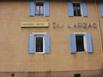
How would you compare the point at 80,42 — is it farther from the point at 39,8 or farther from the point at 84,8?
the point at 39,8

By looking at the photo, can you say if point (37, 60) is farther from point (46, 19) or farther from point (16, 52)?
point (46, 19)

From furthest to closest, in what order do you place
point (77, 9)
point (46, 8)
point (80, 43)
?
point (77, 9) → point (46, 8) → point (80, 43)

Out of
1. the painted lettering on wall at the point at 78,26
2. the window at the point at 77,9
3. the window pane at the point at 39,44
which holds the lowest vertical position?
the window pane at the point at 39,44

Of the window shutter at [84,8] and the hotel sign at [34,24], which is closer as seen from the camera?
the hotel sign at [34,24]

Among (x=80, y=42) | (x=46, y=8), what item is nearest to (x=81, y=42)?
(x=80, y=42)

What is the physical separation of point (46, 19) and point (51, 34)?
59.7 inches

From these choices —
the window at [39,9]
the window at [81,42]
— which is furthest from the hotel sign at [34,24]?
the window at [81,42]

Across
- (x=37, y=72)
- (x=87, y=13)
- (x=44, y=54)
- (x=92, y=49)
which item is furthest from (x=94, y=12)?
(x=37, y=72)

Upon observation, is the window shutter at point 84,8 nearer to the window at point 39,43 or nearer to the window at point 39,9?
the window at point 39,9

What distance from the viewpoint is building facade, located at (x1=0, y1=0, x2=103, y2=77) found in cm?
1753

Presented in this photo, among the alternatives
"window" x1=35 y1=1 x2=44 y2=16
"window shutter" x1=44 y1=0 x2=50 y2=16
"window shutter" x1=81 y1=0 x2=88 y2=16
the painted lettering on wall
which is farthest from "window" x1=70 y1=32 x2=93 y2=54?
"window" x1=35 y1=1 x2=44 y2=16

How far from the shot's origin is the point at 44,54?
17.9 m

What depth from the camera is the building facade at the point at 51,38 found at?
1753 cm

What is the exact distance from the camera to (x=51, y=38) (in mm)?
18484
